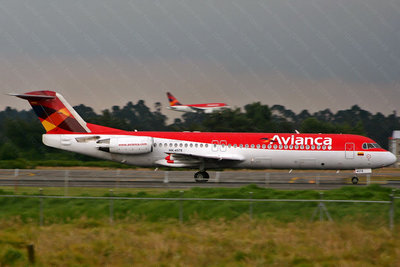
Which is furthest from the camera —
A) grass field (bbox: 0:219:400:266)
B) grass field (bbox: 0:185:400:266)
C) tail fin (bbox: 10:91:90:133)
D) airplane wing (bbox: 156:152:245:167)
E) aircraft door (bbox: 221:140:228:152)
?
tail fin (bbox: 10:91:90:133)

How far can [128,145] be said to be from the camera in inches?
1222

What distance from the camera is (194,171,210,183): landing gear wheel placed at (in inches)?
1201

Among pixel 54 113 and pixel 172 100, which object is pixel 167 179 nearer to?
pixel 54 113

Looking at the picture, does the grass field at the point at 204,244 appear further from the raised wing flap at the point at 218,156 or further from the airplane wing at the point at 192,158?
the airplane wing at the point at 192,158

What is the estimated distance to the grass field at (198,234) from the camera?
1245 cm

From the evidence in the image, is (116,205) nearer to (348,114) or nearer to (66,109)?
(66,109)

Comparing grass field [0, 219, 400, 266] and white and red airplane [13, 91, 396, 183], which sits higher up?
white and red airplane [13, 91, 396, 183]

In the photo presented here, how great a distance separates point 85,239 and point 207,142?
17.8 meters

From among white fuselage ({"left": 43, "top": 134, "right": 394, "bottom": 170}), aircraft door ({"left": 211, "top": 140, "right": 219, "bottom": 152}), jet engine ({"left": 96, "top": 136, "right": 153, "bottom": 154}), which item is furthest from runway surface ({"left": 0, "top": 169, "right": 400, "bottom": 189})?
jet engine ({"left": 96, "top": 136, "right": 153, "bottom": 154})

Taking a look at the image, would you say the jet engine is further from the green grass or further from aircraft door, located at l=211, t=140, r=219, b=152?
the green grass

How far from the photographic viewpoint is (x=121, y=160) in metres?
31.9

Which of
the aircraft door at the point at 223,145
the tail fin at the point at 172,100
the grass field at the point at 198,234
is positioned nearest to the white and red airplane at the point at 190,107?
the tail fin at the point at 172,100

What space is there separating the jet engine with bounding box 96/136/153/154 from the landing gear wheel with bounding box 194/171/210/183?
3300 millimetres

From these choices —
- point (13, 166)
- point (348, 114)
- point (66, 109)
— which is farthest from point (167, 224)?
point (348, 114)
